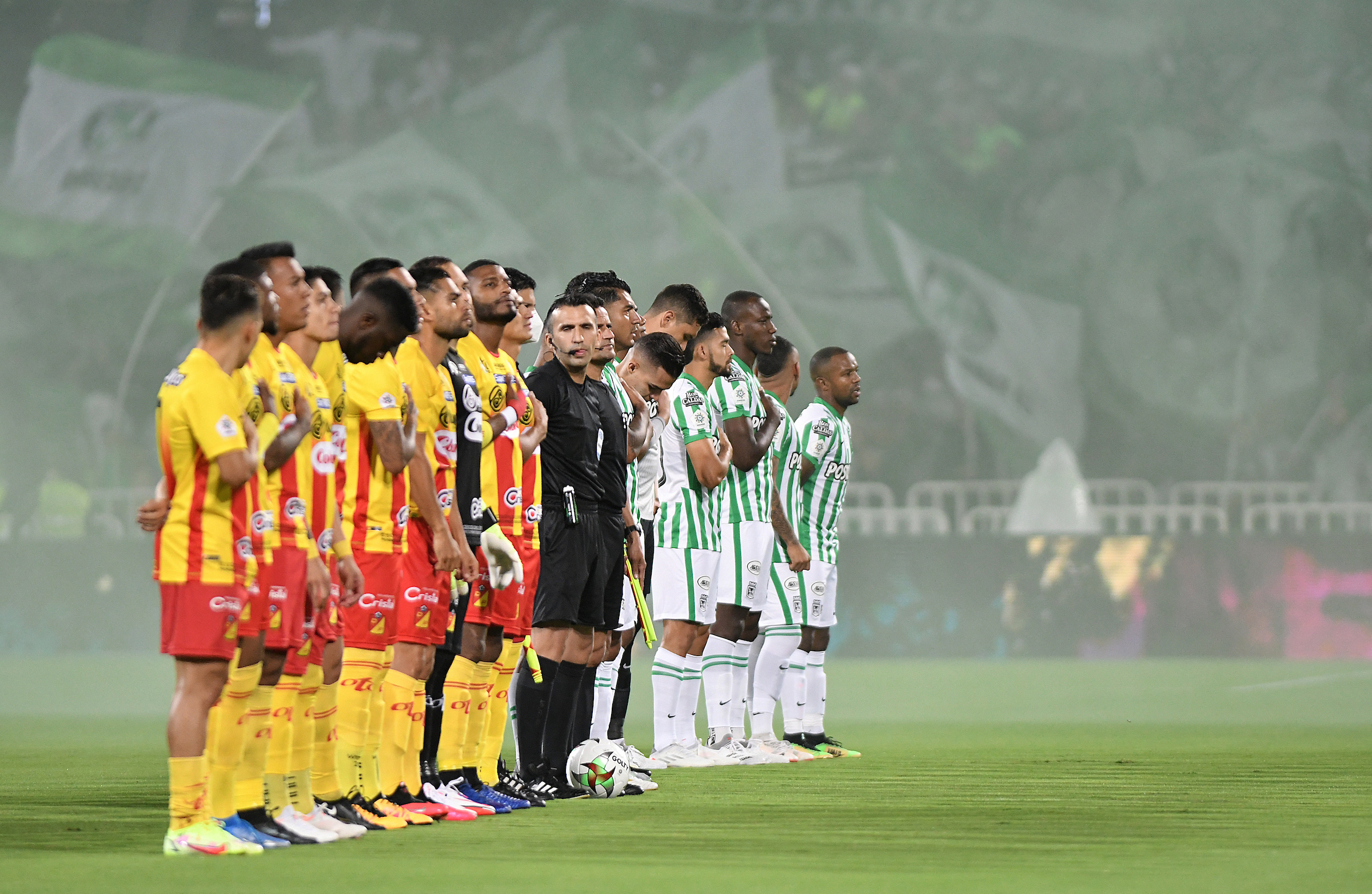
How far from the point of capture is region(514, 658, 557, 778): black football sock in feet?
21.3

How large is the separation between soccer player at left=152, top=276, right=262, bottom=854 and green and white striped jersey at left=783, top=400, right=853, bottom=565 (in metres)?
5.03

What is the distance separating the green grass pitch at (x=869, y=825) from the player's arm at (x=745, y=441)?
1.55 m

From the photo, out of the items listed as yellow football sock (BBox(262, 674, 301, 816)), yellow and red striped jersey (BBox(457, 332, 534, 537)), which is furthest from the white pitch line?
yellow football sock (BBox(262, 674, 301, 816))

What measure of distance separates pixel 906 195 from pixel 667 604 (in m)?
17.8

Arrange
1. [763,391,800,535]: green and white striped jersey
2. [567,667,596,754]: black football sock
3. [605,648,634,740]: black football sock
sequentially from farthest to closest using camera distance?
[763,391,800,535]: green and white striped jersey → [605,648,634,740]: black football sock → [567,667,596,754]: black football sock

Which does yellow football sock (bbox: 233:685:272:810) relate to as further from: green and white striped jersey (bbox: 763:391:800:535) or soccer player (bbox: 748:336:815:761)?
green and white striped jersey (bbox: 763:391:800:535)

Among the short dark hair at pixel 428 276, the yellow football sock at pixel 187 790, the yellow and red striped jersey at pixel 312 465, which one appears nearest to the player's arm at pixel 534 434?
the short dark hair at pixel 428 276

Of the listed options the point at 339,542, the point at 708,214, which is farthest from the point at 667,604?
the point at 708,214

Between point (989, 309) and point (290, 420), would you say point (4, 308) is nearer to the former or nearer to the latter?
point (989, 309)

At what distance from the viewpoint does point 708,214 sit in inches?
987

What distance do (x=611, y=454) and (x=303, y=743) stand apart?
196 cm

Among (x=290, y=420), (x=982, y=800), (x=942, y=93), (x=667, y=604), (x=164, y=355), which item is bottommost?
(x=982, y=800)

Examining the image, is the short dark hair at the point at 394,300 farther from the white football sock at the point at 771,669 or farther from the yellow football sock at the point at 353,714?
the white football sock at the point at 771,669

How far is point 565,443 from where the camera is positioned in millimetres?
6566
